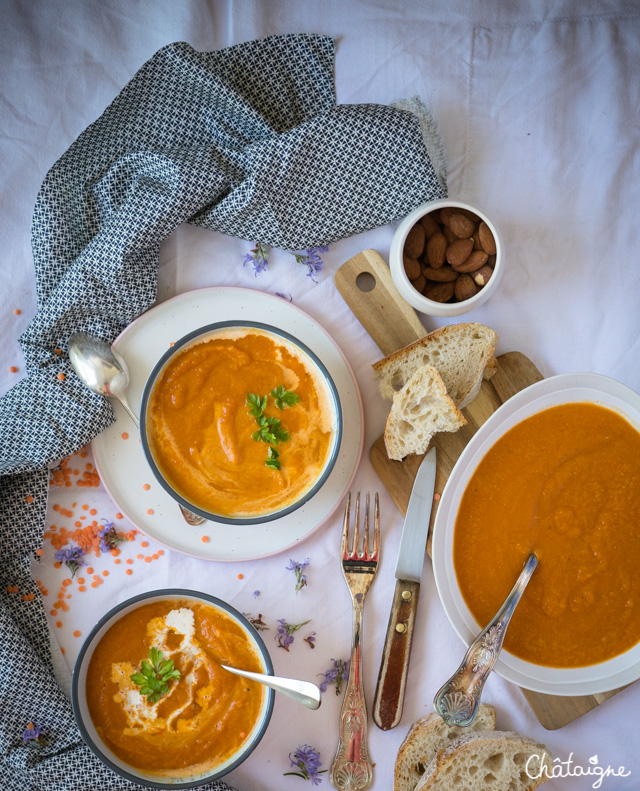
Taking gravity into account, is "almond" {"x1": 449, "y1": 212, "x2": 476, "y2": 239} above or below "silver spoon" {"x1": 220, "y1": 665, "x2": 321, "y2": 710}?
above

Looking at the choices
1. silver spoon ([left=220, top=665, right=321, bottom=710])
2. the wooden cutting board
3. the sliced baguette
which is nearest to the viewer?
silver spoon ([left=220, top=665, right=321, bottom=710])

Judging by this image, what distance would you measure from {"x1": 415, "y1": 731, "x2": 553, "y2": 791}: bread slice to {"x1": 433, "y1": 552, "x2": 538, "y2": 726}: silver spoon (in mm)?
209

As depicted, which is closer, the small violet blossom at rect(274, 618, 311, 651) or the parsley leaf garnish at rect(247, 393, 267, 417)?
the parsley leaf garnish at rect(247, 393, 267, 417)

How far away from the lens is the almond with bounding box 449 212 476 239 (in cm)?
247

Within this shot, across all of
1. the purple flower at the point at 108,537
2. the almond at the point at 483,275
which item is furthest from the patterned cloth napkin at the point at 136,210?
the almond at the point at 483,275

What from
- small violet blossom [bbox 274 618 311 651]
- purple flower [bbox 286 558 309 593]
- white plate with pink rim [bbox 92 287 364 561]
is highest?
white plate with pink rim [bbox 92 287 364 561]

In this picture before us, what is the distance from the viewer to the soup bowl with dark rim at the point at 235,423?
2400 millimetres

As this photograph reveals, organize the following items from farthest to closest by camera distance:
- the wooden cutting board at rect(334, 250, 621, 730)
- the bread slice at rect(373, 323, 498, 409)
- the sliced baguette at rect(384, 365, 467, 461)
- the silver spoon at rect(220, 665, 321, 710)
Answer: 1. the wooden cutting board at rect(334, 250, 621, 730)
2. the bread slice at rect(373, 323, 498, 409)
3. the sliced baguette at rect(384, 365, 467, 461)
4. the silver spoon at rect(220, 665, 321, 710)

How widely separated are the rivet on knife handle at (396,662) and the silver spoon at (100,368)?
0.85 metres

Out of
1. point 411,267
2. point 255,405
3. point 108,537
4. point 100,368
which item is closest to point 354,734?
point 108,537

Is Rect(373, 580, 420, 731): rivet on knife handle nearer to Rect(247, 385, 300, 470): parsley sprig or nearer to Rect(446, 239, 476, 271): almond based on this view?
Rect(247, 385, 300, 470): parsley sprig

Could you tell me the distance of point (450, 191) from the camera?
2721mm

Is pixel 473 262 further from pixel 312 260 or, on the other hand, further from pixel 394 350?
pixel 312 260

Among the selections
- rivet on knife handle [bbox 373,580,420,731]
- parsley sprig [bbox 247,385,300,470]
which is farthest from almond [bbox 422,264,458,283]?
rivet on knife handle [bbox 373,580,420,731]
